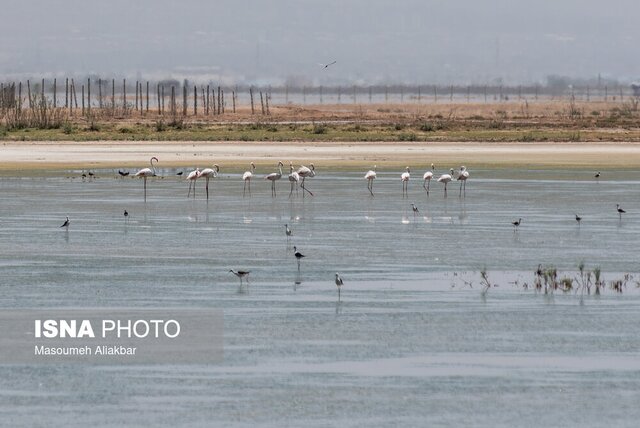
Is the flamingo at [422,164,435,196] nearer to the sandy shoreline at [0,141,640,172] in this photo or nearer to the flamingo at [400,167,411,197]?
the flamingo at [400,167,411,197]

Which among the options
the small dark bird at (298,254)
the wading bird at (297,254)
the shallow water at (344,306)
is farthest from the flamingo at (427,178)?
the small dark bird at (298,254)

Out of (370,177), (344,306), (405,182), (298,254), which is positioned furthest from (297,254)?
(405,182)

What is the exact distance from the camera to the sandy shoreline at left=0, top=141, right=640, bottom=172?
154 ft

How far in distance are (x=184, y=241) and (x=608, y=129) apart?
168 ft

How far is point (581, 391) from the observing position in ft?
40.7

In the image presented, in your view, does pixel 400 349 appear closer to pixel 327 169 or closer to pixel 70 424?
pixel 70 424

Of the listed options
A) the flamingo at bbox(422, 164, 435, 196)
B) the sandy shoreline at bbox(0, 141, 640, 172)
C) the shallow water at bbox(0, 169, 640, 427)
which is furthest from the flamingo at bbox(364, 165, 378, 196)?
the sandy shoreline at bbox(0, 141, 640, 172)

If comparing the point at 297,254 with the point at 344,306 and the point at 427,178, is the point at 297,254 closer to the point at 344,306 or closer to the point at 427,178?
the point at 344,306
